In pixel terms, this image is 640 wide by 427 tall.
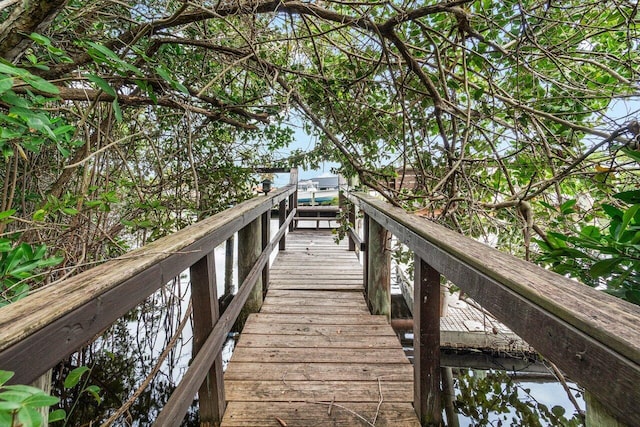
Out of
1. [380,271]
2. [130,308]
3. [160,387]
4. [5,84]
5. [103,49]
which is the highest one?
[103,49]

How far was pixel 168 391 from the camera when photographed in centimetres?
256

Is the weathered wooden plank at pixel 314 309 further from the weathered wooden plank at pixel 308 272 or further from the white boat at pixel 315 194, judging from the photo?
the white boat at pixel 315 194

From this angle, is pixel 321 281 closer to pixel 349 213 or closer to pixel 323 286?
pixel 323 286

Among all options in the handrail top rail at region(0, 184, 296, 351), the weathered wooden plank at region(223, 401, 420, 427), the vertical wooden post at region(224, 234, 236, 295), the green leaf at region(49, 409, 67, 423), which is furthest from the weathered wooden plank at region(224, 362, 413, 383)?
→ the vertical wooden post at region(224, 234, 236, 295)

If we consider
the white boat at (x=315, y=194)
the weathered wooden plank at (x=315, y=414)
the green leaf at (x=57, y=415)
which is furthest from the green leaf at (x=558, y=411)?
the white boat at (x=315, y=194)

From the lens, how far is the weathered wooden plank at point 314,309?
7.92 ft

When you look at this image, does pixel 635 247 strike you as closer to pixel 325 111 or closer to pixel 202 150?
pixel 325 111

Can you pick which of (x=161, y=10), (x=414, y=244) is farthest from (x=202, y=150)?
(x=414, y=244)

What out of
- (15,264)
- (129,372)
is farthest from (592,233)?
(129,372)

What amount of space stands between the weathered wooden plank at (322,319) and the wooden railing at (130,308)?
0.66m

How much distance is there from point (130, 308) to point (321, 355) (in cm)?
136

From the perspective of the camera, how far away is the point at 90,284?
2.06 feet

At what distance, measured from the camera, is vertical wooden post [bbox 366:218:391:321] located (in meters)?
2.34

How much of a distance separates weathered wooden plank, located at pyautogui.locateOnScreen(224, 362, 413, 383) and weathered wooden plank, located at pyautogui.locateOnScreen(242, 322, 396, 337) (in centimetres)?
35
